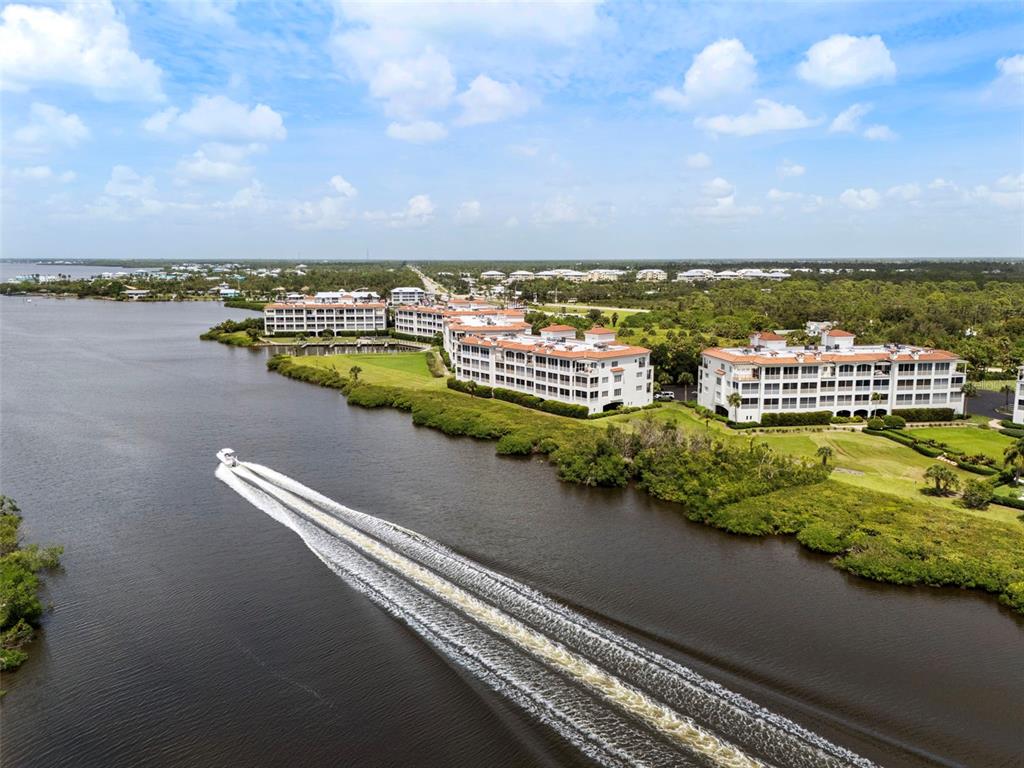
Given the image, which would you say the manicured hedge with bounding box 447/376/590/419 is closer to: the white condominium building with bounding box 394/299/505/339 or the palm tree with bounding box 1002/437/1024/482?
the palm tree with bounding box 1002/437/1024/482

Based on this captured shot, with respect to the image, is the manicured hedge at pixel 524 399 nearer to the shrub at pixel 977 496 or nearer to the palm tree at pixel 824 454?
the palm tree at pixel 824 454

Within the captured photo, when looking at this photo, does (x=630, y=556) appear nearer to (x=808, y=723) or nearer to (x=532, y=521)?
(x=532, y=521)

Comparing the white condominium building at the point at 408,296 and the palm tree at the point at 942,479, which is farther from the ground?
the white condominium building at the point at 408,296

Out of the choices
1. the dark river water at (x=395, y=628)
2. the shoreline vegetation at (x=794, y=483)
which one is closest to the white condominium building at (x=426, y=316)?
the shoreline vegetation at (x=794, y=483)

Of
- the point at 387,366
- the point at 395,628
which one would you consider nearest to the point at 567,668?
the point at 395,628

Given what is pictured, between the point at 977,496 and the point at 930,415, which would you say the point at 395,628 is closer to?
the point at 977,496

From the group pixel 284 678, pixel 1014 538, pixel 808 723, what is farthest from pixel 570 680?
pixel 1014 538
